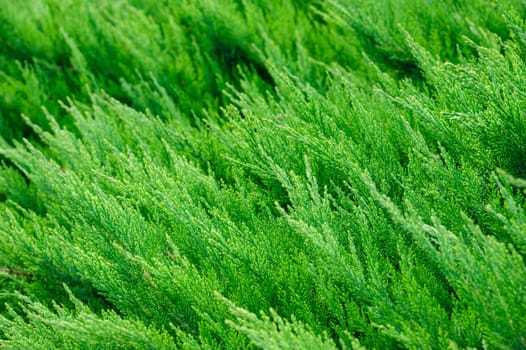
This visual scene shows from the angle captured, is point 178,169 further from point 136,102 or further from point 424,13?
point 424,13

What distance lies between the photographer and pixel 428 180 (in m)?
1.43

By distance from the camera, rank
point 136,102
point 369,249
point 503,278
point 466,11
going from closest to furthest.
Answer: point 503,278 → point 369,249 → point 466,11 → point 136,102

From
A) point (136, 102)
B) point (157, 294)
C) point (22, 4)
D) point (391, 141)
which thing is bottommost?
point (157, 294)

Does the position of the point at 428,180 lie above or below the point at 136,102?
below

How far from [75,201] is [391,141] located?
3.10ft

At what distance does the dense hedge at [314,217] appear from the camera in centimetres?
111

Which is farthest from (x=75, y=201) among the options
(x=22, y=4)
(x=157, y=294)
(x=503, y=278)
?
(x=22, y=4)

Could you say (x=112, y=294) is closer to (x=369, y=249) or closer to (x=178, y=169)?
(x=178, y=169)

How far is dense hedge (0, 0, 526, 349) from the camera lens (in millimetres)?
1106

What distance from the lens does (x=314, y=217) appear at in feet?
4.23

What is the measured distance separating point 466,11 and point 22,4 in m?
2.51

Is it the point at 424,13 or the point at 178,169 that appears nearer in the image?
the point at 178,169

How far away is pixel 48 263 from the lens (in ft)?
5.13

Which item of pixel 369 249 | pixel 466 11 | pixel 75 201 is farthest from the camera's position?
pixel 466 11
